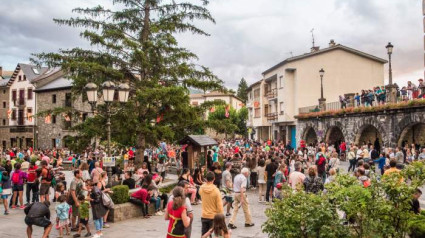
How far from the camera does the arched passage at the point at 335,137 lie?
35375mm

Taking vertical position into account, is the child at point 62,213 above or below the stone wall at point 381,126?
below

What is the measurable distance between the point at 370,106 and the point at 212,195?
73.0 ft

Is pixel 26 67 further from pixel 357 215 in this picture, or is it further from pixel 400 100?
pixel 357 215

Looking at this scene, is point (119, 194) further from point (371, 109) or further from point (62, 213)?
point (371, 109)

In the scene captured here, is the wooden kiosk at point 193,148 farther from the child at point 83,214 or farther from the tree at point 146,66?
the child at point 83,214

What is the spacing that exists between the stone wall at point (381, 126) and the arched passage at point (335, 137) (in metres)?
0.10

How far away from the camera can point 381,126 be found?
87.0 feet

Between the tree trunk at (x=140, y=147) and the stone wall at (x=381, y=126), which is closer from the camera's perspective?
the tree trunk at (x=140, y=147)

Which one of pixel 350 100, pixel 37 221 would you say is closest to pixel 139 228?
pixel 37 221

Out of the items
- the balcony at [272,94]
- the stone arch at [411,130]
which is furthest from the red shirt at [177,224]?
the balcony at [272,94]

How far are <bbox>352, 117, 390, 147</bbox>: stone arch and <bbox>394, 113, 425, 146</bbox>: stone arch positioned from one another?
1059mm

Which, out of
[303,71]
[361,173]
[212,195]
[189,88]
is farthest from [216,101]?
[303,71]

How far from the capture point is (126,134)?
60.2 ft

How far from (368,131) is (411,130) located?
18.1 feet
